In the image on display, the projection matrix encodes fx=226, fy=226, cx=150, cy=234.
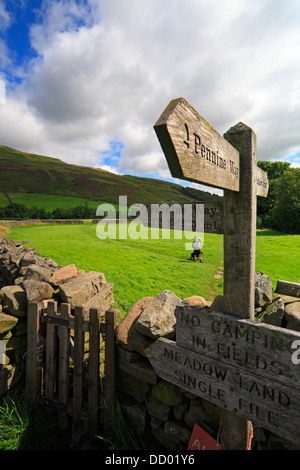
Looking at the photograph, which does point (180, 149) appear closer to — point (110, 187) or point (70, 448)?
point (70, 448)

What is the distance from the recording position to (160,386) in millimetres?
2965

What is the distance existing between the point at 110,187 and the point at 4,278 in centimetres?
10521

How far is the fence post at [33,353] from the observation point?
348cm

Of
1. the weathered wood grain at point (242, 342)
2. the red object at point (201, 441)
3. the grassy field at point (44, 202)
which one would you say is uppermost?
the grassy field at point (44, 202)

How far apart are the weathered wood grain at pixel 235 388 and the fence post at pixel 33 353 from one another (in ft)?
6.51

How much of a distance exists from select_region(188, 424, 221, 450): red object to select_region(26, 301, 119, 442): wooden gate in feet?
3.75

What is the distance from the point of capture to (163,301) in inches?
133

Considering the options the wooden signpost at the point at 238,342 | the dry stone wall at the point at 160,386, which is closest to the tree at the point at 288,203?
the dry stone wall at the point at 160,386

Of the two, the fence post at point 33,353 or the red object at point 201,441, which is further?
the fence post at point 33,353

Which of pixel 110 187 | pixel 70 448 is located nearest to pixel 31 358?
pixel 70 448

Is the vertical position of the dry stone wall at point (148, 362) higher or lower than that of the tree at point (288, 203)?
lower

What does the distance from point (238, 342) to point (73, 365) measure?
8.47ft

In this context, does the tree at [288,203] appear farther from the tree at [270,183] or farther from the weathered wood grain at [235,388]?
the weathered wood grain at [235,388]
